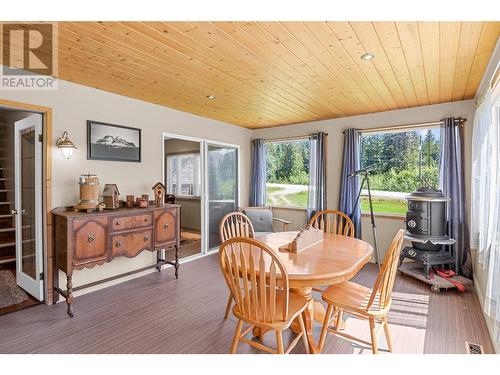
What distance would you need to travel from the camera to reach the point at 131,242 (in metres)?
3.19

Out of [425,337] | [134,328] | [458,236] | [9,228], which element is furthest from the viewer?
[9,228]

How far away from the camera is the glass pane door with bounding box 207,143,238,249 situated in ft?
16.2

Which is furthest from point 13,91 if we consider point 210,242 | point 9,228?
point 210,242

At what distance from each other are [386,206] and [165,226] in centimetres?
343

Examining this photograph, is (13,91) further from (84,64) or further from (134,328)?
(134,328)

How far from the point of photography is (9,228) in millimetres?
4051

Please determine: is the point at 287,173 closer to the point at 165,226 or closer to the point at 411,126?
the point at 411,126

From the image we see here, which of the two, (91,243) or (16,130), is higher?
(16,130)

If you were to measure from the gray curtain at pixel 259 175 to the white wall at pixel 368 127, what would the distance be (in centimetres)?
41

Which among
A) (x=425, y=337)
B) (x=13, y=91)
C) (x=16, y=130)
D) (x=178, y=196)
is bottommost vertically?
(x=425, y=337)

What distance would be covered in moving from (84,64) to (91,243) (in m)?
1.75

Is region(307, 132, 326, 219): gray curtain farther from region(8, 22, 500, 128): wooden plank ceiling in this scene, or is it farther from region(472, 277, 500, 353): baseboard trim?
region(472, 277, 500, 353): baseboard trim

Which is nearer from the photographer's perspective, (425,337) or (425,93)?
(425,337)

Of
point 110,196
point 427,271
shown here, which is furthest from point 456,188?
point 110,196
